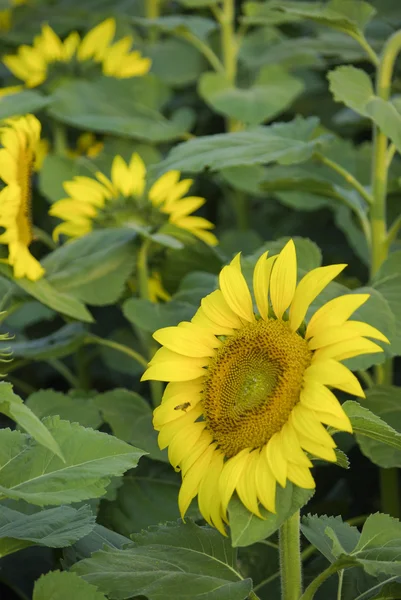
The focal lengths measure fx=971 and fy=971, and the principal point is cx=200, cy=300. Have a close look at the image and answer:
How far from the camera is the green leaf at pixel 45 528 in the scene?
0.69 metres

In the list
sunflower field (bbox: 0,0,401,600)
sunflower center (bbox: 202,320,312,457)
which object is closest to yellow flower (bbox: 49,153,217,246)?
sunflower field (bbox: 0,0,401,600)

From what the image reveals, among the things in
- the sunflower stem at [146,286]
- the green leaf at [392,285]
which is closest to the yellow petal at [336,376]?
the green leaf at [392,285]

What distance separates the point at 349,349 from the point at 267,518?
13 cm

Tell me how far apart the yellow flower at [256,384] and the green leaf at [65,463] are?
0.18ft

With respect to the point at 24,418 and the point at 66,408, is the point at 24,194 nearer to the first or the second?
the point at 66,408

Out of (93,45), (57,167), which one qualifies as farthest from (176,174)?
(93,45)

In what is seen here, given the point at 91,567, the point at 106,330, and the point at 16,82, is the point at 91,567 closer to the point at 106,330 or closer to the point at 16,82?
the point at 106,330

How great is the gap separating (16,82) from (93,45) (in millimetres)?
210

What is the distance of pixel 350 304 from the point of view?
0.68 metres

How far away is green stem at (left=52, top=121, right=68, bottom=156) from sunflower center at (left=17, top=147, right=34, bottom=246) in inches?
18.8

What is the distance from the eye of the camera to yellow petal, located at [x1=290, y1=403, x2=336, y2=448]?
64cm

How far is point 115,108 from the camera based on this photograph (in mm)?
1493

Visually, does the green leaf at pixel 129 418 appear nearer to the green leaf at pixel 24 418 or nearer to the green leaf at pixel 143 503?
the green leaf at pixel 143 503

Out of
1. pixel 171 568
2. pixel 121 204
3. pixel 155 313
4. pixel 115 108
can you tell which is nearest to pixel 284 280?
pixel 171 568
